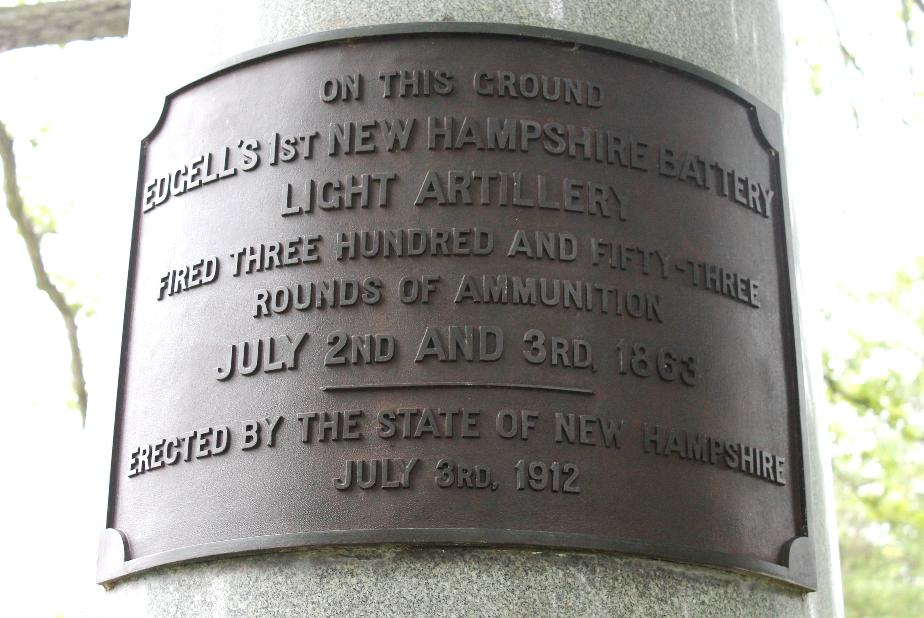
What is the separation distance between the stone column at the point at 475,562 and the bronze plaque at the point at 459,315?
0.31ft

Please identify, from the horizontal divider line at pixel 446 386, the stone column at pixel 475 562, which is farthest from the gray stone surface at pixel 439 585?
the horizontal divider line at pixel 446 386

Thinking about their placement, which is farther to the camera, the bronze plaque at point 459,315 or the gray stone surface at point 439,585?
the bronze plaque at point 459,315

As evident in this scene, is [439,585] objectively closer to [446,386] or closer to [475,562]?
[475,562]

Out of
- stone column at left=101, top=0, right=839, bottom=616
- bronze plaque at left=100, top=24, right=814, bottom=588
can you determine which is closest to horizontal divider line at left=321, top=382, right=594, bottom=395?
bronze plaque at left=100, top=24, right=814, bottom=588

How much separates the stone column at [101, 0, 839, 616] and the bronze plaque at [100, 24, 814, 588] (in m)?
0.09

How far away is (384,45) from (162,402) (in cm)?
148

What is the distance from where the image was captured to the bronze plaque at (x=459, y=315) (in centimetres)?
335

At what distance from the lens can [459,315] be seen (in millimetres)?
3490

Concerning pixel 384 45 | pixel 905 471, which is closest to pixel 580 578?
pixel 384 45

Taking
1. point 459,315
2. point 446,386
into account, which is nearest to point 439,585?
point 446,386

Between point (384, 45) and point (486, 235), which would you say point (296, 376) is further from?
point (384, 45)

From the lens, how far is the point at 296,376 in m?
3.48

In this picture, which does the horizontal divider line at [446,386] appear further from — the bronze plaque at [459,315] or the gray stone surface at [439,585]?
the gray stone surface at [439,585]

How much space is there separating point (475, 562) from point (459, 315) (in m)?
0.78
